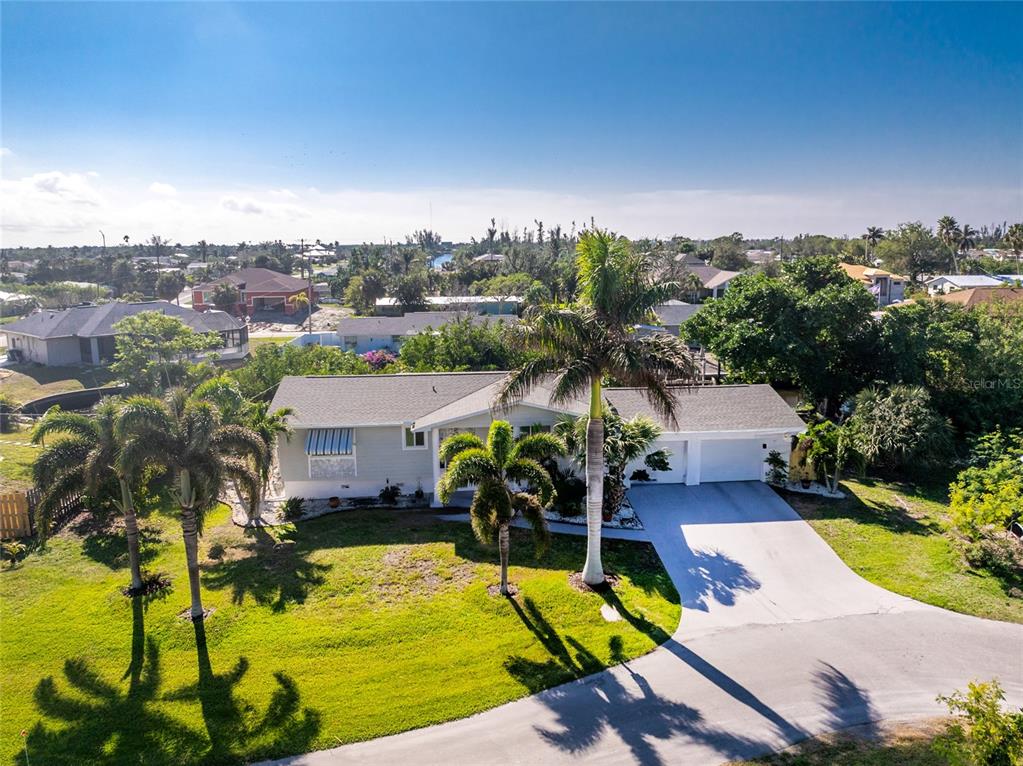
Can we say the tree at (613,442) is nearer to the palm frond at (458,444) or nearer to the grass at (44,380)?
the palm frond at (458,444)

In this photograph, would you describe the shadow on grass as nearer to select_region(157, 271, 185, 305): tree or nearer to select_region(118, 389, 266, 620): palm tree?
select_region(118, 389, 266, 620): palm tree

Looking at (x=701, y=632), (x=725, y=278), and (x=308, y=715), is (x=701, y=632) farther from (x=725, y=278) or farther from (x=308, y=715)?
(x=725, y=278)

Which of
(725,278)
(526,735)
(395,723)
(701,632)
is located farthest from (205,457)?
(725,278)

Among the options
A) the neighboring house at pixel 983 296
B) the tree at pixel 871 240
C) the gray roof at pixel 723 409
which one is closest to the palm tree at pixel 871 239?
the tree at pixel 871 240

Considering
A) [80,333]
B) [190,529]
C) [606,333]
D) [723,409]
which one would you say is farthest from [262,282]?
[606,333]

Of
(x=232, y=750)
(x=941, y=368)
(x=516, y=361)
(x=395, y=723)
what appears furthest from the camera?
(x=516, y=361)

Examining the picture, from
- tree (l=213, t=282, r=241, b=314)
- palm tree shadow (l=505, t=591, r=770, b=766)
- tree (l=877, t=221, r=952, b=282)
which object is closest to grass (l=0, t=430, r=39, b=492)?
palm tree shadow (l=505, t=591, r=770, b=766)
